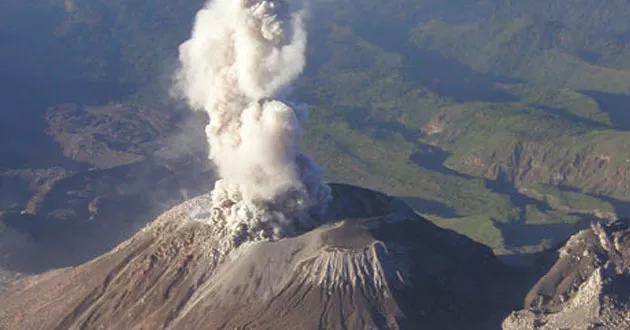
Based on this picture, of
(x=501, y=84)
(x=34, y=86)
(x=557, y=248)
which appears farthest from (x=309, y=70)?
(x=557, y=248)

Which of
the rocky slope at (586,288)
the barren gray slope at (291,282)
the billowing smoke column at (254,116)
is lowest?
the rocky slope at (586,288)

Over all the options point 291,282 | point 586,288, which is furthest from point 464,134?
point 291,282

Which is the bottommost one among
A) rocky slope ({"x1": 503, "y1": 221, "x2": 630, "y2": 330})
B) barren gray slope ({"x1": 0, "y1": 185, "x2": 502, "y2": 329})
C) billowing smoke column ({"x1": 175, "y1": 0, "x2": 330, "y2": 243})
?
rocky slope ({"x1": 503, "y1": 221, "x2": 630, "y2": 330})

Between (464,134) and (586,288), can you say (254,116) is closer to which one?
(586,288)

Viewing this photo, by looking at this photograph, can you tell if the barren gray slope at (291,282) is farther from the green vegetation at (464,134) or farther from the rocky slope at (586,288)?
the green vegetation at (464,134)

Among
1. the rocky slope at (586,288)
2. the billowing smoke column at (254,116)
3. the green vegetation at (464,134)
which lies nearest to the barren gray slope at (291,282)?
the billowing smoke column at (254,116)

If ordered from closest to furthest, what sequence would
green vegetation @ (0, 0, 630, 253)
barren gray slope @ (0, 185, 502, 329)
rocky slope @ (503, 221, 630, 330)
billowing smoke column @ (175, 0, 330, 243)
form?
rocky slope @ (503, 221, 630, 330) < barren gray slope @ (0, 185, 502, 329) < billowing smoke column @ (175, 0, 330, 243) < green vegetation @ (0, 0, 630, 253)

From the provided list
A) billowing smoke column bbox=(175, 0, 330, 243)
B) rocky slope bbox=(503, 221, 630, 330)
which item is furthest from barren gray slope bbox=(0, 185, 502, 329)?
rocky slope bbox=(503, 221, 630, 330)

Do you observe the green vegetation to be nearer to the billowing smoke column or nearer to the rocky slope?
the rocky slope
